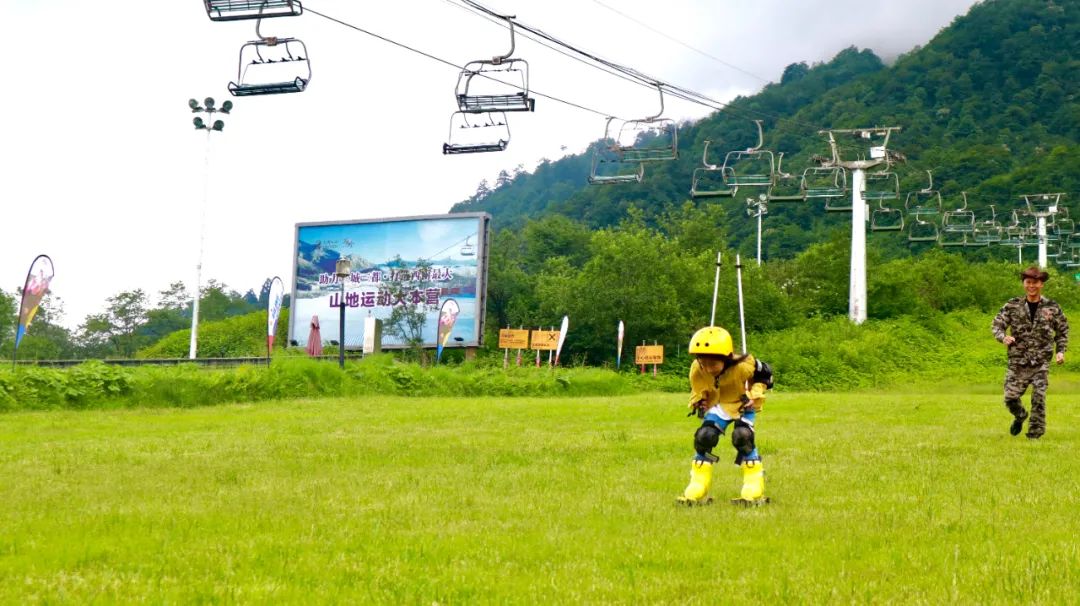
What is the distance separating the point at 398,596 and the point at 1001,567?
3.65 meters

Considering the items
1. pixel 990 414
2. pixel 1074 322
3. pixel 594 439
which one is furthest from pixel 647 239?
pixel 594 439

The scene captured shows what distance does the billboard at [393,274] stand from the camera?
151 ft

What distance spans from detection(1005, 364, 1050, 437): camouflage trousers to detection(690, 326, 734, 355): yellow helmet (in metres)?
7.16

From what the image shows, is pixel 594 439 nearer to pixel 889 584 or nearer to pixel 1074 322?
pixel 889 584

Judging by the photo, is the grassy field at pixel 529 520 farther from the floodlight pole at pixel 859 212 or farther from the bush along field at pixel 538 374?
the floodlight pole at pixel 859 212

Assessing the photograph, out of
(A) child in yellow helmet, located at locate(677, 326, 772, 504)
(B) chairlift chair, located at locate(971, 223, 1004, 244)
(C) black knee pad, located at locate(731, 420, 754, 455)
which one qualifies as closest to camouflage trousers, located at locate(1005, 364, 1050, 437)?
(A) child in yellow helmet, located at locate(677, 326, 772, 504)

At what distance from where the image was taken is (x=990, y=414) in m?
21.9

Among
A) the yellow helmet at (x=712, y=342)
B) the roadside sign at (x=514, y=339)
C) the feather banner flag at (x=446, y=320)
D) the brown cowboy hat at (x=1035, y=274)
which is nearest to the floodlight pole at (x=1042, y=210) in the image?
the roadside sign at (x=514, y=339)

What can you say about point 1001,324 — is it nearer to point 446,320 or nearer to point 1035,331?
point 1035,331

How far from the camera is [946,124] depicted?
9038 cm

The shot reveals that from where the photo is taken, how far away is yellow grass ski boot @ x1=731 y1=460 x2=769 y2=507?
10477mm

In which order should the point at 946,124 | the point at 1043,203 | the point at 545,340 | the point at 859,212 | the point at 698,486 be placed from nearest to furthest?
the point at 698,486, the point at 545,340, the point at 859,212, the point at 1043,203, the point at 946,124

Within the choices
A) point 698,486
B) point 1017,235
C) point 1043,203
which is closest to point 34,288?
point 698,486

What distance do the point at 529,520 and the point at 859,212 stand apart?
1884 inches
